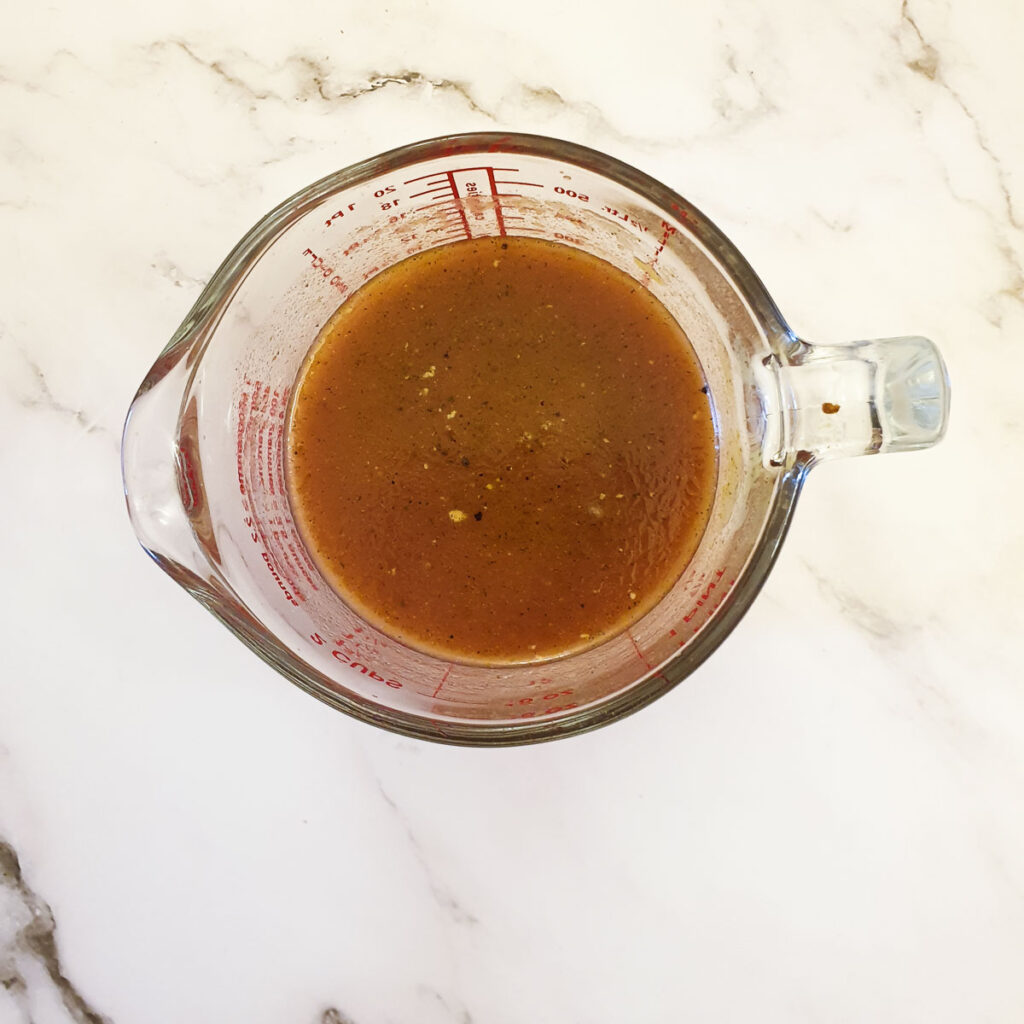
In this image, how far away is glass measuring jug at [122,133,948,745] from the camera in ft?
2.25

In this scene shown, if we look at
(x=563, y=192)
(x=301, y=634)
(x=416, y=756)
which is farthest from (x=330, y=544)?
(x=563, y=192)

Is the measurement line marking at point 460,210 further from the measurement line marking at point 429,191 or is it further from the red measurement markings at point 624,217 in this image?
the red measurement markings at point 624,217

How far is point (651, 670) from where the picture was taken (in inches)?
29.1

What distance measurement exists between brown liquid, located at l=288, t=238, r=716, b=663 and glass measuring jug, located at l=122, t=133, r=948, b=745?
0.02 metres

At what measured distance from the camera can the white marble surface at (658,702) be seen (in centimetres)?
96

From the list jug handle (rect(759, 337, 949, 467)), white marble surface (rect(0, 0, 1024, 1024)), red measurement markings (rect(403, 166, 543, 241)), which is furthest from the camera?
white marble surface (rect(0, 0, 1024, 1024))

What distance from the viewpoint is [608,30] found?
0.96 meters

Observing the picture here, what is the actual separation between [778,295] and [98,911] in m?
1.08

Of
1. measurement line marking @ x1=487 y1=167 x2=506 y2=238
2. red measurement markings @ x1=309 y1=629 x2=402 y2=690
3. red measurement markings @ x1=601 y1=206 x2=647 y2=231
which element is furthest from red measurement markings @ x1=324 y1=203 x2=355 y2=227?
red measurement markings @ x1=309 y1=629 x2=402 y2=690

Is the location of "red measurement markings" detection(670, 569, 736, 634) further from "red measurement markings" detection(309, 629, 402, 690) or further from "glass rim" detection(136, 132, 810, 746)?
"red measurement markings" detection(309, 629, 402, 690)

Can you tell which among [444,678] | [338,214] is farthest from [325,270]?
[444,678]

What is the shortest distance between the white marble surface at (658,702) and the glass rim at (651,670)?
25 cm

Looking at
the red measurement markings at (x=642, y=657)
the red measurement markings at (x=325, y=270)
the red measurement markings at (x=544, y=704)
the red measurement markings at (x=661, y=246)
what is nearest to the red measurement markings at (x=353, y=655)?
the red measurement markings at (x=544, y=704)

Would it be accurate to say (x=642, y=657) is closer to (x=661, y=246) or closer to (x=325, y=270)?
(x=661, y=246)
